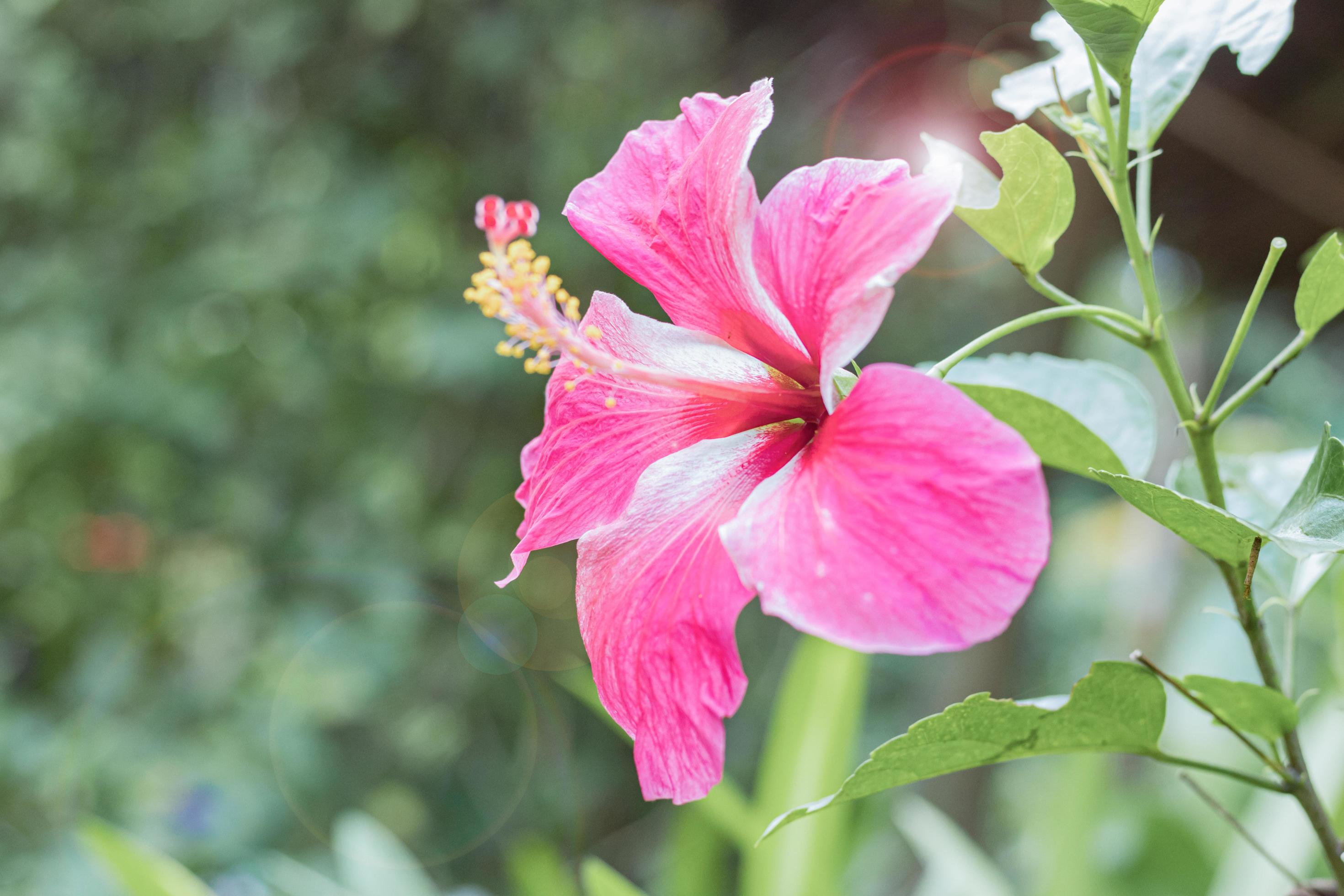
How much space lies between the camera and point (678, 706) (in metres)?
0.28

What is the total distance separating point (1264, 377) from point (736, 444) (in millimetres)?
153

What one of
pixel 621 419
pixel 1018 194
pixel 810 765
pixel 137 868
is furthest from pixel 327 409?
pixel 1018 194

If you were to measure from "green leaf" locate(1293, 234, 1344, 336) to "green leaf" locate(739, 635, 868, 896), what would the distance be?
0.67m

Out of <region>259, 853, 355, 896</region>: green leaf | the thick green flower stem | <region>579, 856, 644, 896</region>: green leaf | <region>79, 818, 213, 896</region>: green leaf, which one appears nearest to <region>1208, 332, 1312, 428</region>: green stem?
the thick green flower stem

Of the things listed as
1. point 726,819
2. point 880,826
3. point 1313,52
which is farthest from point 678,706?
point 880,826

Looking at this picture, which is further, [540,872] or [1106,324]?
[540,872]

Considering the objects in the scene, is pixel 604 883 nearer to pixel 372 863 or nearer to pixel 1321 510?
pixel 372 863

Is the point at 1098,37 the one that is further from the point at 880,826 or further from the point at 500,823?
the point at 880,826

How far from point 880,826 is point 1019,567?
1810 mm

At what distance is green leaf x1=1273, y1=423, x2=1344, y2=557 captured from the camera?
233 millimetres

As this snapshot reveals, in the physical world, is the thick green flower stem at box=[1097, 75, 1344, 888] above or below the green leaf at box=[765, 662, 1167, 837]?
above

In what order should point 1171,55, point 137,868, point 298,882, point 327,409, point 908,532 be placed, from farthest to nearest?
point 327,409
point 298,882
point 137,868
point 1171,55
point 908,532

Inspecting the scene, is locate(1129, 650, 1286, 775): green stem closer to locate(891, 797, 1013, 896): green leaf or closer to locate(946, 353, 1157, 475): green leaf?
locate(946, 353, 1157, 475): green leaf

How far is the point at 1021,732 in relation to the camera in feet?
0.91
